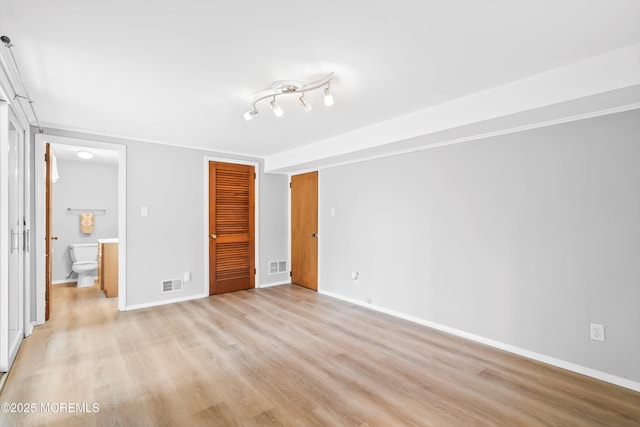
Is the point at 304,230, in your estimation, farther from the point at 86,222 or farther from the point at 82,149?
the point at 86,222

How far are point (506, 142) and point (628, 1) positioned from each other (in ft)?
4.82

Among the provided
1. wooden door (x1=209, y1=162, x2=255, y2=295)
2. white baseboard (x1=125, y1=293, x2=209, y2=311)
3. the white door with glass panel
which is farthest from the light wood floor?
wooden door (x1=209, y1=162, x2=255, y2=295)

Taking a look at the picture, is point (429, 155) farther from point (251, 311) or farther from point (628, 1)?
point (251, 311)

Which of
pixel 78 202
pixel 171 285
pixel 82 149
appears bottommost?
pixel 171 285

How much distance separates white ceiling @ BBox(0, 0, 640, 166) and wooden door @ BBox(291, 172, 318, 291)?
7.74ft

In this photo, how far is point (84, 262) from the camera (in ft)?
18.2

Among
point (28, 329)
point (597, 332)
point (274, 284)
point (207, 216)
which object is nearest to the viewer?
point (597, 332)

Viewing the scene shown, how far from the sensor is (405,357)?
2754mm

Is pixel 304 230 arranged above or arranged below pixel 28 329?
above

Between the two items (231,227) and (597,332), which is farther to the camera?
(231,227)

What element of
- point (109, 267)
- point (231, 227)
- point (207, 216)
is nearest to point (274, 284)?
point (231, 227)

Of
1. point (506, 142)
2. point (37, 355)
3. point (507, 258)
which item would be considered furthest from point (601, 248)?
point (37, 355)

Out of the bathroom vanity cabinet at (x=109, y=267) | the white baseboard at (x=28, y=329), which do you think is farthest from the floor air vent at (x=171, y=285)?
the white baseboard at (x=28, y=329)

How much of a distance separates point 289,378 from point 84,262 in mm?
5098
